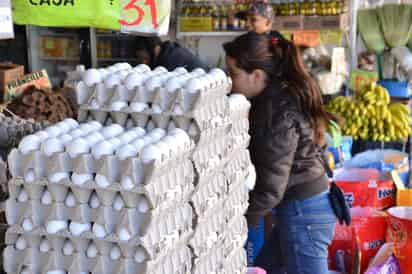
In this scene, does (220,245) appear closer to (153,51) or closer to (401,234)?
(401,234)

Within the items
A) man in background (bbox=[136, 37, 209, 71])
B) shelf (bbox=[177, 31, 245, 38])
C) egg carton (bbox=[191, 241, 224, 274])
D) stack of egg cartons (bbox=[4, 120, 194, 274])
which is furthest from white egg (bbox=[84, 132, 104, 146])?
shelf (bbox=[177, 31, 245, 38])

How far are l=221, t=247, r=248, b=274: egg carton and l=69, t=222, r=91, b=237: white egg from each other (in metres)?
0.64

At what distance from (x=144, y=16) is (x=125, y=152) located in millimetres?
1473

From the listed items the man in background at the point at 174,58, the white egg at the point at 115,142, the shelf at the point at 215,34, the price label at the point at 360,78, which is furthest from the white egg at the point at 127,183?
the shelf at the point at 215,34

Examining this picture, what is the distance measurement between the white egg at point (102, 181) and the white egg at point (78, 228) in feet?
0.42

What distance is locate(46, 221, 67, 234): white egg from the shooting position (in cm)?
154

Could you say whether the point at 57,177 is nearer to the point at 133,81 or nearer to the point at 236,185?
the point at 133,81

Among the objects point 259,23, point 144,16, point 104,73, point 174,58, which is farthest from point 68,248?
point 259,23

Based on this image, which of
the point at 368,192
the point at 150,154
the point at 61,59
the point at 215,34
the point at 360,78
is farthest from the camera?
the point at 61,59

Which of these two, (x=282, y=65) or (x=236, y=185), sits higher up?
(x=282, y=65)

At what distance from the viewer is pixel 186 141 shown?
5.45ft

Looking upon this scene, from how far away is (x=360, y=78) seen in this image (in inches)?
217

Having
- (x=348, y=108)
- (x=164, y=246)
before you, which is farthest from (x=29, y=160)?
(x=348, y=108)

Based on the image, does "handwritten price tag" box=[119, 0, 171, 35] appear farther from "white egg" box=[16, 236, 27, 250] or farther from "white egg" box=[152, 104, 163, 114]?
"white egg" box=[16, 236, 27, 250]
